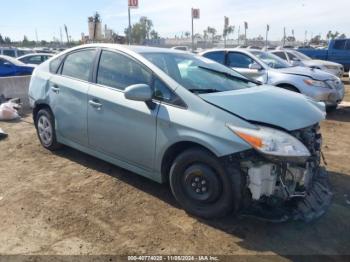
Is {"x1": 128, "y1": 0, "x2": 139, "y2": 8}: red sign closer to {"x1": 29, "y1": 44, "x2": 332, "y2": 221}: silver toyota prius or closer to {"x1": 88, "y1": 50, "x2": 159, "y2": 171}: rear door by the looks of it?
{"x1": 29, "y1": 44, "x2": 332, "y2": 221}: silver toyota prius

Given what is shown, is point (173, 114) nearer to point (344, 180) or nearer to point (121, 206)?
point (121, 206)

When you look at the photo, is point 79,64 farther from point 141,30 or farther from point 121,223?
point 141,30

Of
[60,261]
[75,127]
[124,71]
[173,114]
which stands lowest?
[60,261]

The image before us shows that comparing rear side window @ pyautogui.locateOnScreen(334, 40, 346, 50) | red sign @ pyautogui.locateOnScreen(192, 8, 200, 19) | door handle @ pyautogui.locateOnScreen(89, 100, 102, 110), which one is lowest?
door handle @ pyautogui.locateOnScreen(89, 100, 102, 110)

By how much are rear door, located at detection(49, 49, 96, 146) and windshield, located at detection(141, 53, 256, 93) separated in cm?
101

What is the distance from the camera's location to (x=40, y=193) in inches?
171

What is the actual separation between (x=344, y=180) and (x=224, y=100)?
2.25 meters

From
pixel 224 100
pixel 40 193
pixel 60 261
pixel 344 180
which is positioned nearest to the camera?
pixel 60 261

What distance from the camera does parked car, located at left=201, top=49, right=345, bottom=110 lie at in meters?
8.80

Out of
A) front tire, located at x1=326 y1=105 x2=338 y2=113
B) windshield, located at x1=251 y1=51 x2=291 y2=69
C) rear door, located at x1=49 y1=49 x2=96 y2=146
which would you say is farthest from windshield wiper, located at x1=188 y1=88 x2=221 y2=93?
front tire, located at x1=326 y1=105 x2=338 y2=113

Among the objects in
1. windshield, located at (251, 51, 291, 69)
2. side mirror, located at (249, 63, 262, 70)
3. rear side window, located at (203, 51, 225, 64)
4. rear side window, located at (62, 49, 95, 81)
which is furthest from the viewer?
rear side window, located at (203, 51, 225, 64)

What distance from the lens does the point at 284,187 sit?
343 cm

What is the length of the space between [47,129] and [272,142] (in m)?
3.64

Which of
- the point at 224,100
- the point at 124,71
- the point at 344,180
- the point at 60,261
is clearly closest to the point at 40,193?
the point at 60,261
